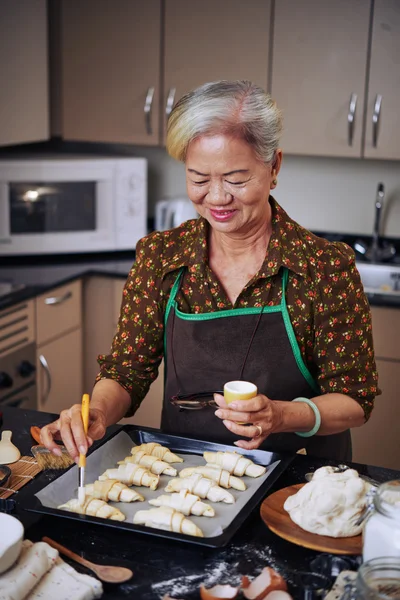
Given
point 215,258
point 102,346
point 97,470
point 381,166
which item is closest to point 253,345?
point 215,258

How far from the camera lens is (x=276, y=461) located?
1.59 m

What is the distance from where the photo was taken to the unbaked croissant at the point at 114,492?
1.44 m

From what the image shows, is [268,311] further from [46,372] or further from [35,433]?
[46,372]

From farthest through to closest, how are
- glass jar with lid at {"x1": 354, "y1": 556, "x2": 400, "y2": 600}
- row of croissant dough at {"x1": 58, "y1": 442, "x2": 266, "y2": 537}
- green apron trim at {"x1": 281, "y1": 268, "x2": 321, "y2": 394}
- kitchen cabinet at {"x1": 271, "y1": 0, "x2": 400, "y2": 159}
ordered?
kitchen cabinet at {"x1": 271, "y1": 0, "x2": 400, "y2": 159} → green apron trim at {"x1": 281, "y1": 268, "x2": 321, "y2": 394} → row of croissant dough at {"x1": 58, "y1": 442, "x2": 266, "y2": 537} → glass jar with lid at {"x1": 354, "y1": 556, "x2": 400, "y2": 600}

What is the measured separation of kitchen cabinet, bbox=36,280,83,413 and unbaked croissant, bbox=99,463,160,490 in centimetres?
170

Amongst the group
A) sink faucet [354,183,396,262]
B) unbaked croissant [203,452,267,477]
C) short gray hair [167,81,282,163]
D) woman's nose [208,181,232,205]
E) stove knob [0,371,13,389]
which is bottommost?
stove knob [0,371,13,389]

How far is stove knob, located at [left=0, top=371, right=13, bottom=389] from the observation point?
2.92m

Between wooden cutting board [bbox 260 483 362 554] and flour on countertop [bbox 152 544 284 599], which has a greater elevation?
wooden cutting board [bbox 260 483 362 554]

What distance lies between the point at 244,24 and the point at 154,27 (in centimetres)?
39

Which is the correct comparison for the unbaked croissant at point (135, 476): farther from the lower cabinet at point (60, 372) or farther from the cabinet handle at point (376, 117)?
the cabinet handle at point (376, 117)

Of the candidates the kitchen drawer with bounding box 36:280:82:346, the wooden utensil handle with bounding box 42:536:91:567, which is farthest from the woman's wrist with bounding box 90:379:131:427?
the kitchen drawer with bounding box 36:280:82:346

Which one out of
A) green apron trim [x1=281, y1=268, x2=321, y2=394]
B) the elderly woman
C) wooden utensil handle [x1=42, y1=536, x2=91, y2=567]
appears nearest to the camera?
wooden utensil handle [x1=42, y1=536, x2=91, y2=567]

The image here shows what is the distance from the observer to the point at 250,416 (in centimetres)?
148

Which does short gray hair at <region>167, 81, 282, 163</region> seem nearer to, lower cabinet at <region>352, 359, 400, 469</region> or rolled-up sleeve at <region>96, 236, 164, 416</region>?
rolled-up sleeve at <region>96, 236, 164, 416</region>
